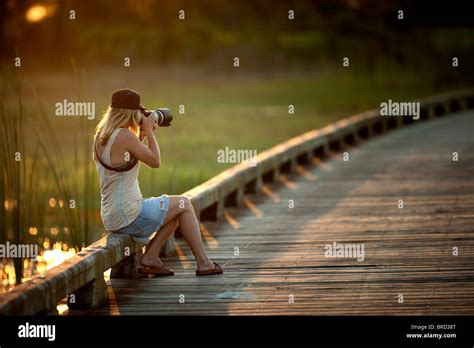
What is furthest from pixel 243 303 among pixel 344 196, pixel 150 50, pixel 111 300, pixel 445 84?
pixel 150 50

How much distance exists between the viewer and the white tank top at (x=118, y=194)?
25.4 ft

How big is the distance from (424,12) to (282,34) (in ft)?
19.0

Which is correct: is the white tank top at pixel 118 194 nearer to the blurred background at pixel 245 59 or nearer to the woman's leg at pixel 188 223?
the woman's leg at pixel 188 223

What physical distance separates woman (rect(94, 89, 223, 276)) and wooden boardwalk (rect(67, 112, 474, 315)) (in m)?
0.24

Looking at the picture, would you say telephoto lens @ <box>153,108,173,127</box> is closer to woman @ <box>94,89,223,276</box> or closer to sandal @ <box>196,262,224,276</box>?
woman @ <box>94,89,223,276</box>

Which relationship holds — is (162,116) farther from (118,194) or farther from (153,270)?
(153,270)

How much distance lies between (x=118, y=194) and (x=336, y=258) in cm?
169

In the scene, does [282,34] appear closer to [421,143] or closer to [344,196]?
[421,143]

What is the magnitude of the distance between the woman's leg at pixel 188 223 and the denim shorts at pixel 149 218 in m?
0.07

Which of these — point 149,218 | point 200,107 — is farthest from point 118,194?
point 200,107

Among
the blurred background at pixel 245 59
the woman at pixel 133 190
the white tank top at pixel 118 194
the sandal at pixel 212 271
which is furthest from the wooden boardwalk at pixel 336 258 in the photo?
the blurred background at pixel 245 59

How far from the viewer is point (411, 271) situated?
8.09m

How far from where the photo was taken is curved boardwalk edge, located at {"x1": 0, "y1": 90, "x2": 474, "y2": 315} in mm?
6547

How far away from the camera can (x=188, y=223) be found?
8.09 m
